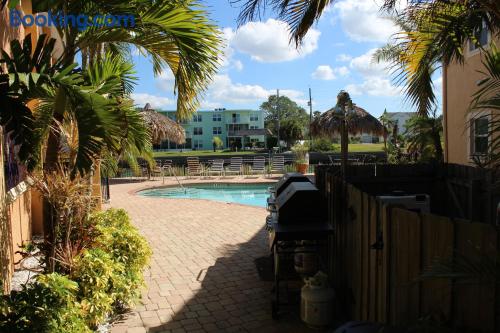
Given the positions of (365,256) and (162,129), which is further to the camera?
(162,129)

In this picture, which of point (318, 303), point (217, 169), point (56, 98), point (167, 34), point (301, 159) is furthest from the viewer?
point (217, 169)

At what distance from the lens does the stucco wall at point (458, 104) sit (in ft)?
33.2

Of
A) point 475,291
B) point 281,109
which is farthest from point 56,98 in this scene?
point 281,109

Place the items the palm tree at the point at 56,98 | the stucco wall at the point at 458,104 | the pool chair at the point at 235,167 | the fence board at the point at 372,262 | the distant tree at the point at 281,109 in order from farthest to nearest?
the distant tree at the point at 281,109
the pool chair at the point at 235,167
the stucco wall at the point at 458,104
the fence board at the point at 372,262
the palm tree at the point at 56,98

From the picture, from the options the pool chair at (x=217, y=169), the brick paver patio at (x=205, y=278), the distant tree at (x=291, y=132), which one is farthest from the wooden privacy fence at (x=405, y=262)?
the distant tree at (x=291, y=132)

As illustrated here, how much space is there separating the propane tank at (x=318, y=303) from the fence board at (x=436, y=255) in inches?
51.8

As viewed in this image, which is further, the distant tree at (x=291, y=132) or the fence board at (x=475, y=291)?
the distant tree at (x=291, y=132)

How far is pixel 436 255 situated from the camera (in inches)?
106

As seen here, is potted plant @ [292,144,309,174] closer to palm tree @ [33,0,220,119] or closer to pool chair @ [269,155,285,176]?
pool chair @ [269,155,285,176]

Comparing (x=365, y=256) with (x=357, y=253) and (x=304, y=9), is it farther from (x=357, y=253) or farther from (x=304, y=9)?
(x=304, y=9)

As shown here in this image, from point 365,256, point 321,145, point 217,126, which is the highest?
point 217,126

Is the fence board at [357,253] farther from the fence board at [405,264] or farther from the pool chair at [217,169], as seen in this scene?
the pool chair at [217,169]

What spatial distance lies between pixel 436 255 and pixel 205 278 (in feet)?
12.1

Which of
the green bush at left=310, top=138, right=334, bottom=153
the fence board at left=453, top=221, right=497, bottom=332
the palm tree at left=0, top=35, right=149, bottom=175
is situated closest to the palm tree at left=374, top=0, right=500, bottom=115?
the fence board at left=453, top=221, right=497, bottom=332
